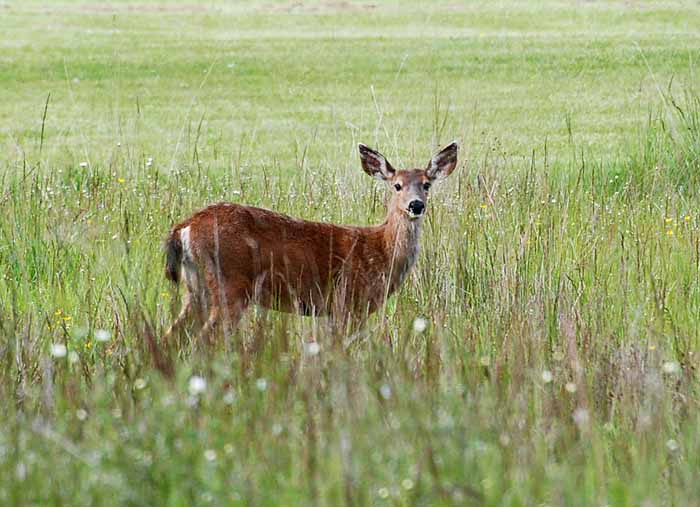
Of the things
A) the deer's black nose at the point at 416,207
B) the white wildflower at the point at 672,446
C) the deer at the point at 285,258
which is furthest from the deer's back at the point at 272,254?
the white wildflower at the point at 672,446

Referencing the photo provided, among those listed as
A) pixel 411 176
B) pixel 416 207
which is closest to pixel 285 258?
pixel 416 207

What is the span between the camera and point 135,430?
3055 mm

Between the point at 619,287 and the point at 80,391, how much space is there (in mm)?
2336

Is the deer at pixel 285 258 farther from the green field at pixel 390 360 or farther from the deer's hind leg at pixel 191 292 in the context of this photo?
the green field at pixel 390 360

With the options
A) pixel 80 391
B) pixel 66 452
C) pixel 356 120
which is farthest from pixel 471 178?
pixel 356 120

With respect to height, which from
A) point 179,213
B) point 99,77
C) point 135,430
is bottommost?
point 99,77

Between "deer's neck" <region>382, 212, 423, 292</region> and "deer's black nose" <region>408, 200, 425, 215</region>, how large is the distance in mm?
153

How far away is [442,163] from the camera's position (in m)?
5.88

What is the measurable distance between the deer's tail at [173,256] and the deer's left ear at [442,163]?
51.3 inches

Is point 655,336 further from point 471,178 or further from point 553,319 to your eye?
point 471,178

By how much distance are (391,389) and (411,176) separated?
247 cm

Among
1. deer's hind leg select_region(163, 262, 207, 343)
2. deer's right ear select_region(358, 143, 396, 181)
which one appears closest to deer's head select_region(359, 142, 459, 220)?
deer's right ear select_region(358, 143, 396, 181)

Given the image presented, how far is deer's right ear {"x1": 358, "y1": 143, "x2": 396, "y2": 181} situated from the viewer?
19.2 feet

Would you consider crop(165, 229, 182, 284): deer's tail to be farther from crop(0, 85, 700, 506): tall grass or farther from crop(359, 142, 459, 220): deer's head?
crop(359, 142, 459, 220): deer's head
